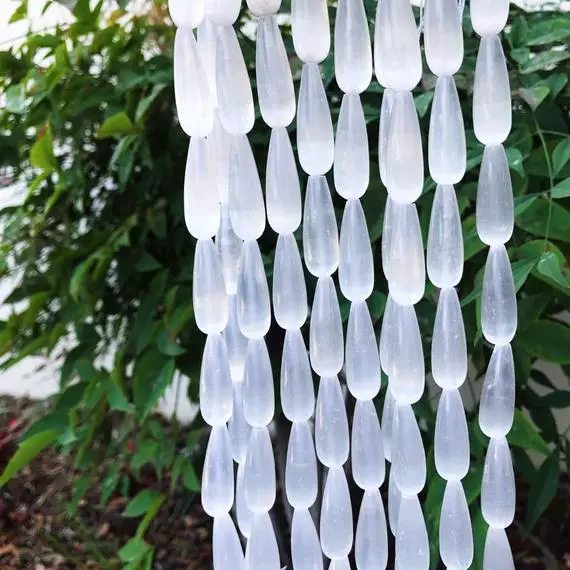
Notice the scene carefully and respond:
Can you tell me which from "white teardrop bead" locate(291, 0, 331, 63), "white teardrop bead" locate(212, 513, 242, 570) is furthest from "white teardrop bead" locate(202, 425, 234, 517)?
"white teardrop bead" locate(291, 0, 331, 63)

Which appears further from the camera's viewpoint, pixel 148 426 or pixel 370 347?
pixel 148 426

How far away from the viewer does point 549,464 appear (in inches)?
24.2

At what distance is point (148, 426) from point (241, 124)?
46cm

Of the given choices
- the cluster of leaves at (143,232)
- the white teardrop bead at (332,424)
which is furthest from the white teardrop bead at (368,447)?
the cluster of leaves at (143,232)

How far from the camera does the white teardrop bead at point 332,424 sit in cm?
42

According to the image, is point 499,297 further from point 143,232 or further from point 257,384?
point 143,232

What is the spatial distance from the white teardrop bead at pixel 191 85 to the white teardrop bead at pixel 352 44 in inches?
2.8

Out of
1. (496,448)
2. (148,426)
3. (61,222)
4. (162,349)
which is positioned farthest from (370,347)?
(61,222)

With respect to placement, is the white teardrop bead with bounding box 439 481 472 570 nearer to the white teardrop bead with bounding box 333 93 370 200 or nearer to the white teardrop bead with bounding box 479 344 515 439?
the white teardrop bead with bounding box 479 344 515 439

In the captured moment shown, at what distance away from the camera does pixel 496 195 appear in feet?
1.21

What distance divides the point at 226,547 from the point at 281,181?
0.23 metres

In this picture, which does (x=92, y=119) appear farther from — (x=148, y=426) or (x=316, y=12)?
(x=316, y=12)

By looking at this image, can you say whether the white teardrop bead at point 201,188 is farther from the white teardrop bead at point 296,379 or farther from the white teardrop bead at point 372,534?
the white teardrop bead at point 372,534

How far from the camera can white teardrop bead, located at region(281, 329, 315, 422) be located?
41cm
